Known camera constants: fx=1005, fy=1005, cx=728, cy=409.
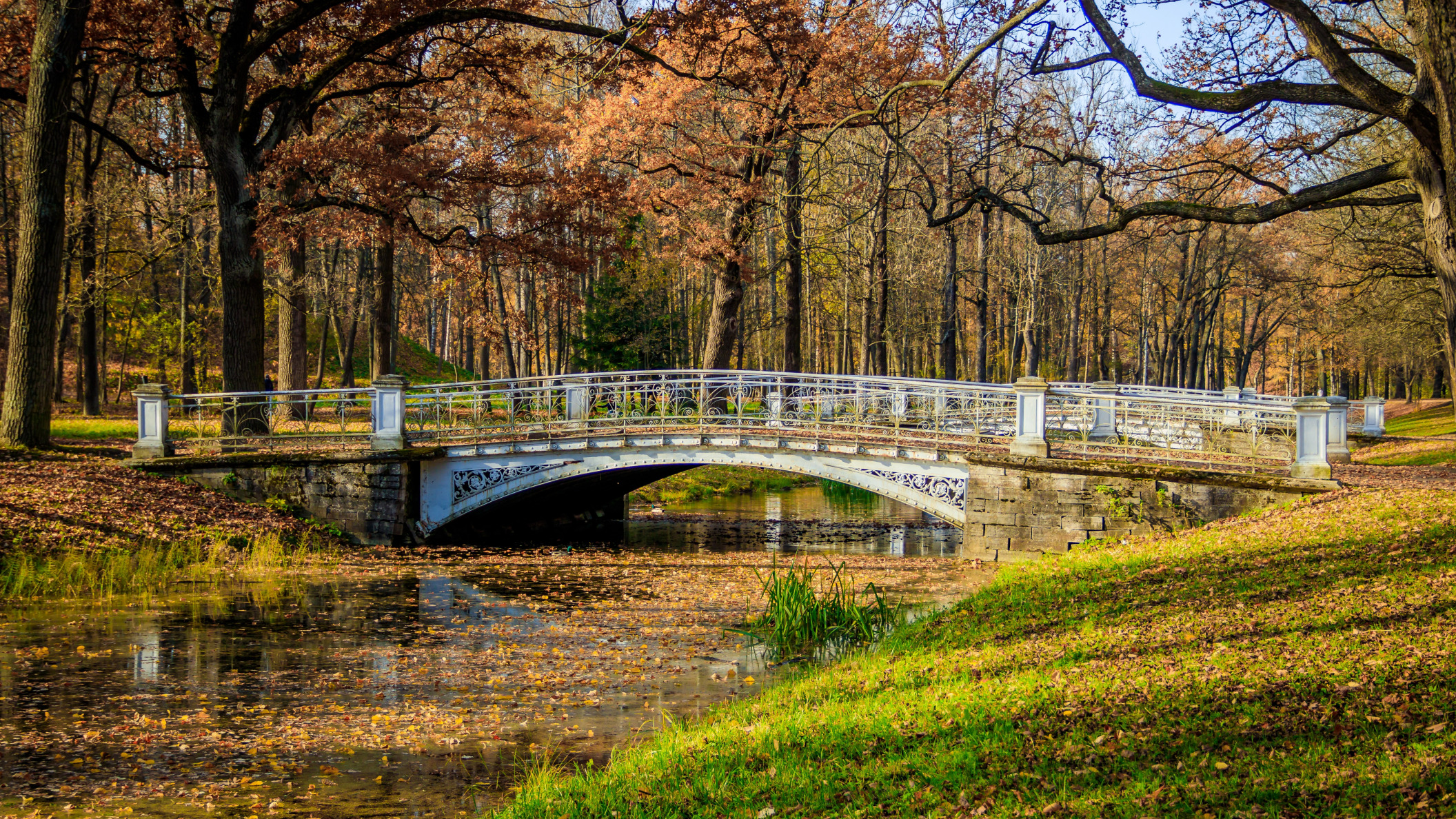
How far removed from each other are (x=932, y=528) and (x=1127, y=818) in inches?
714

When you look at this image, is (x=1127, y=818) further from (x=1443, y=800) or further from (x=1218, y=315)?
(x=1218, y=315)

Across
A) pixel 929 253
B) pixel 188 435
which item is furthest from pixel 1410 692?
pixel 929 253

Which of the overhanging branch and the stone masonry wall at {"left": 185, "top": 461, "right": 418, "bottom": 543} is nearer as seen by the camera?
the overhanging branch

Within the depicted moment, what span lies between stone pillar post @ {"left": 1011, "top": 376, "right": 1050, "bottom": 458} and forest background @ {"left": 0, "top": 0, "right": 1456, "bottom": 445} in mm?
2778

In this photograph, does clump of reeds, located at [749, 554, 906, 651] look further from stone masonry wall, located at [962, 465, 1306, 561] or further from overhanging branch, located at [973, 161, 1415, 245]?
stone masonry wall, located at [962, 465, 1306, 561]

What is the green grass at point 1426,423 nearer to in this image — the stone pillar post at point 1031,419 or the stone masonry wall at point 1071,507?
the stone masonry wall at point 1071,507

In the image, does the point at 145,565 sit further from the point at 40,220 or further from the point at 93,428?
the point at 93,428

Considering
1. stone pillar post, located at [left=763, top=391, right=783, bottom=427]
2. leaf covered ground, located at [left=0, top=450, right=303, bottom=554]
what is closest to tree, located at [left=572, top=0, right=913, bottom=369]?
stone pillar post, located at [left=763, top=391, right=783, bottom=427]

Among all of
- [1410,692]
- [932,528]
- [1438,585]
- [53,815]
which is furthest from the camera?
[932,528]

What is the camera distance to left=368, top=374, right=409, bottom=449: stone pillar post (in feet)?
55.4

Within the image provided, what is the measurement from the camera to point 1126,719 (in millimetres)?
5059

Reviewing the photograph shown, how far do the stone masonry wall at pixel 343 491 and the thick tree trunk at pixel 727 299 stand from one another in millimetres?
7792

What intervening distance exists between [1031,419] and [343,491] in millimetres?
11066

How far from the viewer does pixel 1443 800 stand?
3.70 meters
